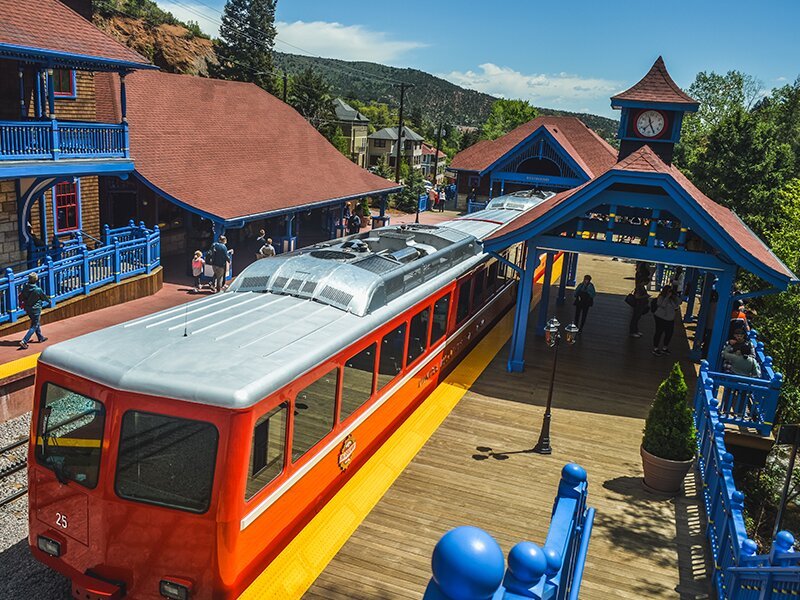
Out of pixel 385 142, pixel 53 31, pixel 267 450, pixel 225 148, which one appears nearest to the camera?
pixel 267 450

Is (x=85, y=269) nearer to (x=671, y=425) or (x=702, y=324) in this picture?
(x=671, y=425)

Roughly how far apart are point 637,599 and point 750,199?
32264mm

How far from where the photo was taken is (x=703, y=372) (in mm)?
10859

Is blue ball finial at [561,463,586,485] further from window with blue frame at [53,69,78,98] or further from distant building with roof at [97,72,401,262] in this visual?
window with blue frame at [53,69,78,98]

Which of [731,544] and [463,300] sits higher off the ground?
[463,300]

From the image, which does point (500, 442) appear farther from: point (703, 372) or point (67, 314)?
point (67, 314)

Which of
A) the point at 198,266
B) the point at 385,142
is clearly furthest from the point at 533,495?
the point at 385,142

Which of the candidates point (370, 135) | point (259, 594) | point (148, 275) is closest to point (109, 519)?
point (259, 594)

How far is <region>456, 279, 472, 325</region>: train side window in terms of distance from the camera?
13703 millimetres

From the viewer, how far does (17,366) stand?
12.0 metres

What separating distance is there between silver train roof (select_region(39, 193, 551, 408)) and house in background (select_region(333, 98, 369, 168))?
63.6 meters

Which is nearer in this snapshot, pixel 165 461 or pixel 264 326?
pixel 165 461

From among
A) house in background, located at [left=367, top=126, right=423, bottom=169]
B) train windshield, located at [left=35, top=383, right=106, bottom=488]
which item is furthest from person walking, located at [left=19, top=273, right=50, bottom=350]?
house in background, located at [left=367, top=126, right=423, bottom=169]

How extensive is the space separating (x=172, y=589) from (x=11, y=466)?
5606 mm
